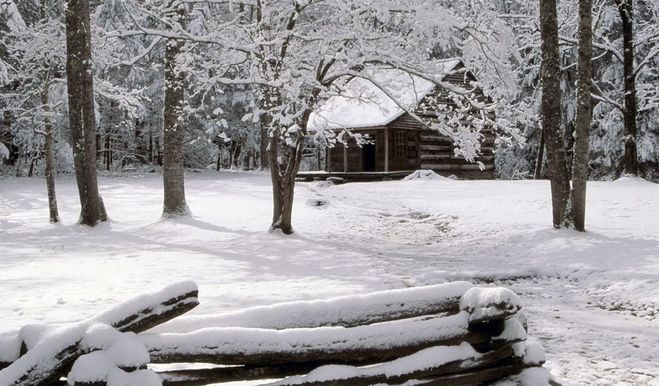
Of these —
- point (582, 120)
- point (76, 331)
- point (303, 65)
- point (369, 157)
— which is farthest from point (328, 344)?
point (369, 157)

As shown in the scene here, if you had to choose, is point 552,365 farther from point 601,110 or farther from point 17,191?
point 601,110

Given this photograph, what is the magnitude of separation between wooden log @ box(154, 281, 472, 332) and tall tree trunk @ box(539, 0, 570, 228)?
9.28 meters

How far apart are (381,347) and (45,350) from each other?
2084 millimetres

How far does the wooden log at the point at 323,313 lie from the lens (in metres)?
3.90

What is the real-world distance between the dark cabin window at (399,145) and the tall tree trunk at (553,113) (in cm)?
1829

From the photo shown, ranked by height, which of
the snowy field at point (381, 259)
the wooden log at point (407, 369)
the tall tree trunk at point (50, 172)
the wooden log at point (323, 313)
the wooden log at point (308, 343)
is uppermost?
the tall tree trunk at point (50, 172)

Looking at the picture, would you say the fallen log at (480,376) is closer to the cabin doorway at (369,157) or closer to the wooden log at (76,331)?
the wooden log at (76,331)

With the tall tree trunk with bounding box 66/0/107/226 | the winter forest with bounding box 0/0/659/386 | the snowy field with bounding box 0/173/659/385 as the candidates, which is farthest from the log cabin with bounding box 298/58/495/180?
the tall tree trunk with bounding box 66/0/107/226

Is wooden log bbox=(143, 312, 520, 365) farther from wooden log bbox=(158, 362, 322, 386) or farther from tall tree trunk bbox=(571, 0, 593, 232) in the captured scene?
tall tree trunk bbox=(571, 0, 593, 232)

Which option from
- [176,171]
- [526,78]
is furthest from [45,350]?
[526,78]

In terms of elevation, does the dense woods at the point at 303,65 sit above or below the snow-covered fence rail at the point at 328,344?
above

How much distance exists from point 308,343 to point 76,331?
141 cm

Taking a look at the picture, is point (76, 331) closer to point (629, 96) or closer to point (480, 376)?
point (480, 376)

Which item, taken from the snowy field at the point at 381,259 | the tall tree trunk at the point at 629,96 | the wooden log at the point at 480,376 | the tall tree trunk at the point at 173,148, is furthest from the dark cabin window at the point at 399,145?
the wooden log at the point at 480,376
